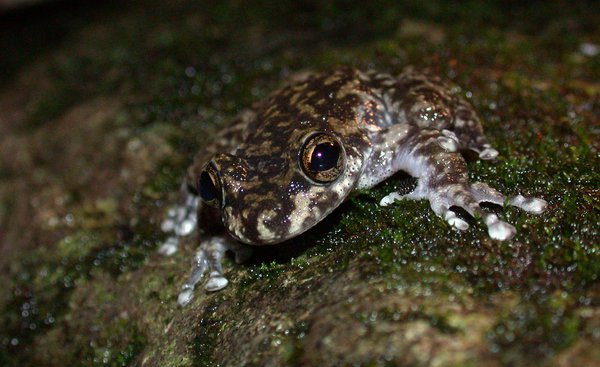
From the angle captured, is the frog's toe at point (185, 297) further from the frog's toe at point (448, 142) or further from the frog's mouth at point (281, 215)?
the frog's toe at point (448, 142)

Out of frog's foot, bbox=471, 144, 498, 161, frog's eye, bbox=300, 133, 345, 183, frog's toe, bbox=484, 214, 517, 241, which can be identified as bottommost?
frog's foot, bbox=471, 144, 498, 161

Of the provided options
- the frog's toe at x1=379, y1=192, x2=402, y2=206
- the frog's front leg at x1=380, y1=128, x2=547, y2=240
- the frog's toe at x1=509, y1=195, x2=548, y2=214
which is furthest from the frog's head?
the frog's toe at x1=509, y1=195, x2=548, y2=214

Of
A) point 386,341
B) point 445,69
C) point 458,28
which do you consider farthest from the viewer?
point 458,28

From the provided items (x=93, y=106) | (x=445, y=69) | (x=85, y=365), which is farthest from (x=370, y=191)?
(x=93, y=106)

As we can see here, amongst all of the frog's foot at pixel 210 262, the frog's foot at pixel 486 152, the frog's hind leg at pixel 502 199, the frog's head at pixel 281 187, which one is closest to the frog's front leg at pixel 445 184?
the frog's hind leg at pixel 502 199

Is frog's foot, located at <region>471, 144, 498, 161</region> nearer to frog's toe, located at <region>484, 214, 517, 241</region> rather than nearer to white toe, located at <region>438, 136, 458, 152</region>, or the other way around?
white toe, located at <region>438, 136, 458, 152</region>

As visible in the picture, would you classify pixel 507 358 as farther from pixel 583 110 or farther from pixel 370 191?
pixel 583 110
